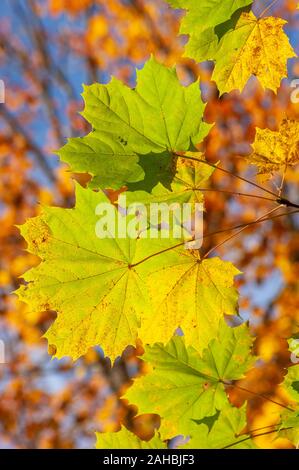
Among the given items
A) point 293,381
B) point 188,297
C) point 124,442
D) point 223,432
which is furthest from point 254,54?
point 124,442

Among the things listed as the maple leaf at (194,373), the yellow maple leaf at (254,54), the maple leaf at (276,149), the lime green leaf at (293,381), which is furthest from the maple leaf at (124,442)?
the yellow maple leaf at (254,54)

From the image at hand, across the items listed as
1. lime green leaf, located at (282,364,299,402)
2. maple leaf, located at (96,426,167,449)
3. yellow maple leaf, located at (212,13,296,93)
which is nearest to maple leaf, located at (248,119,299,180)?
yellow maple leaf, located at (212,13,296,93)

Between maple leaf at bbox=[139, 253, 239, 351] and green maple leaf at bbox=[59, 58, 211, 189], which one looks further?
maple leaf at bbox=[139, 253, 239, 351]

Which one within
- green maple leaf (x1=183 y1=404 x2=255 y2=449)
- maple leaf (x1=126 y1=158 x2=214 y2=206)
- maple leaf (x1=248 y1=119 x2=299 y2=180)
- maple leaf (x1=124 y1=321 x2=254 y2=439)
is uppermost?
maple leaf (x1=248 y1=119 x2=299 y2=180)

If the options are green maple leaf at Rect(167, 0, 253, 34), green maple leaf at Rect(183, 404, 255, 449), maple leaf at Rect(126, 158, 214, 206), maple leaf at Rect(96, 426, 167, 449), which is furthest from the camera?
maple leaf at Rect(96, 426, 167, 449)

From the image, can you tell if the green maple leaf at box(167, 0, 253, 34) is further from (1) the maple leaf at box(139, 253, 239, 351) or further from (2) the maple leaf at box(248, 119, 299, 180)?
(1) the maple leaf at box(139, 253, 239, 351)

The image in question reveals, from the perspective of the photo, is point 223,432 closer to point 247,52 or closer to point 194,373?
point 194,373

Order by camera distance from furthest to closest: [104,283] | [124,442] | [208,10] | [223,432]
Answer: [124,442]
[223,432]
[104,283]
[208,10]
